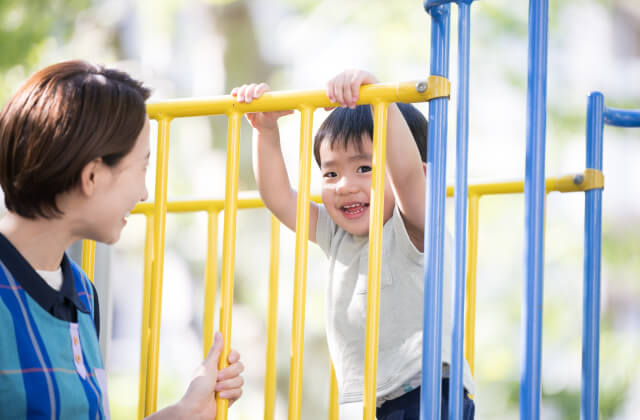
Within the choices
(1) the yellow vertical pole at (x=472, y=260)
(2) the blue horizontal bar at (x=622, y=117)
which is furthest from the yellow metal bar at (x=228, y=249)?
(2) the blue horizontal bar at (x=622, y=117)

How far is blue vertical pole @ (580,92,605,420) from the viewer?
1511mm

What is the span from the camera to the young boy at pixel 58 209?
3.38ft

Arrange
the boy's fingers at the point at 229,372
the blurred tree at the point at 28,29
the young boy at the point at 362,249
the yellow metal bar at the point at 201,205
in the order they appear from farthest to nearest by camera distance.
→ the blurred tree at the point at 28,29, the yellow metal bar at the point at 201,205, the young boy at the point at 362,249, the boy's fingers at the point at 229,372

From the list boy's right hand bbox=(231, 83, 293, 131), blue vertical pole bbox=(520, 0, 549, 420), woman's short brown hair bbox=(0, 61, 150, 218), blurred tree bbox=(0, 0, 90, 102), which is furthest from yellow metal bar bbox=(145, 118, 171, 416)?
blurred tree bbox=(0, 0, 90, 102)

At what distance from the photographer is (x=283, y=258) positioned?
6.09 metres

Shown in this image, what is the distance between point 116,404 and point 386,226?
193 inches

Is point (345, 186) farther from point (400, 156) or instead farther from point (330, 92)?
point (330, 92)

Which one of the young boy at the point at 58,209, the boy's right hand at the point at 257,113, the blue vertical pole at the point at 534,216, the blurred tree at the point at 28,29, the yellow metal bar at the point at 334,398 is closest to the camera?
the young boy at the point at 58,209

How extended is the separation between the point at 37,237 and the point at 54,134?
161 mm

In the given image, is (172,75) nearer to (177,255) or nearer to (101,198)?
(177,255)

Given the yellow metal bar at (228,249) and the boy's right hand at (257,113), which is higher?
the boy's right hand at (257,113)

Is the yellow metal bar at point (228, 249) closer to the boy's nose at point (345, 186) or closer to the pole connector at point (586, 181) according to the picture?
the boy's nose at point (345, 186)

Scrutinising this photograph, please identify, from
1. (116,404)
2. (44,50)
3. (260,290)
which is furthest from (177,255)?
(44,50)

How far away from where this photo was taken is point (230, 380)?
1.31 meters
